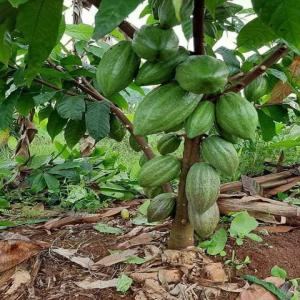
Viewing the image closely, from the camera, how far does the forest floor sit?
118 cm

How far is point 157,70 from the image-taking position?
3.04 feet

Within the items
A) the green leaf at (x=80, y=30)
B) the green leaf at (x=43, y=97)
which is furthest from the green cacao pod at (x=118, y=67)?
the green leaf at (x=80, y=30)

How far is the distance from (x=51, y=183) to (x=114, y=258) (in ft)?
3.32

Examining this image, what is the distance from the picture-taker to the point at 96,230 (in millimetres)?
1609

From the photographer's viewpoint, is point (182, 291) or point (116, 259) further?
point (116, 259)

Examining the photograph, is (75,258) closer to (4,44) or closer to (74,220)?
(74,220)

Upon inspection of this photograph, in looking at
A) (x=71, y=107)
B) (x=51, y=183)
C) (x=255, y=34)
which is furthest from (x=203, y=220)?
(x=51, y=183)

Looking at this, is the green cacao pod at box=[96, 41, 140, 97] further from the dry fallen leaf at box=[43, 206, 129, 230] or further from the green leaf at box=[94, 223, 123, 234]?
the dry fallen leaf at box=[43, 206, 129, 230]

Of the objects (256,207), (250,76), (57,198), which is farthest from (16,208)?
(250,76)

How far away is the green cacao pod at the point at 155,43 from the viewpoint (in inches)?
34.4

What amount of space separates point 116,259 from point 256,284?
393 mm

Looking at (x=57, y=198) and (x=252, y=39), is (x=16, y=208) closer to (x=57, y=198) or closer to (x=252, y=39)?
(x=57, y=198)

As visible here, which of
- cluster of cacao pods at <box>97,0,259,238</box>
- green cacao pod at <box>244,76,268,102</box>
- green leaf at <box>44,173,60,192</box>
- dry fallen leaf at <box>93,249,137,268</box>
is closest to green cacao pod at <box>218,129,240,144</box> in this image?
cluster of cacao pods at <box>97,0,259,238</box>

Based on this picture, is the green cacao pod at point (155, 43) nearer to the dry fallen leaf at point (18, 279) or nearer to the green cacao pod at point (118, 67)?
the green cacao pod at point (118, 67)
